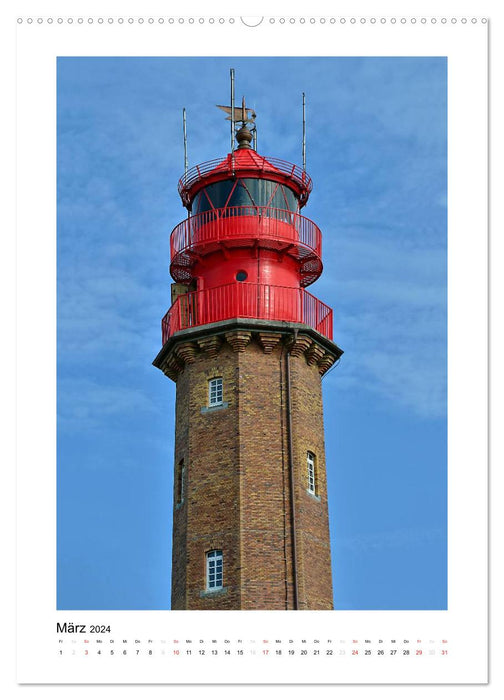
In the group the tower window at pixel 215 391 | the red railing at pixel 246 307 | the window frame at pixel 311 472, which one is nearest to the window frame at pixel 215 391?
the tower window at pixel 215 391

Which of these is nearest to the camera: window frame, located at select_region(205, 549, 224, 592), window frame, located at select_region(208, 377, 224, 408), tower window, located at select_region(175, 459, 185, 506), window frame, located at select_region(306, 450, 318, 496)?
window frame, located at select_region(205, 549, 224, 592)

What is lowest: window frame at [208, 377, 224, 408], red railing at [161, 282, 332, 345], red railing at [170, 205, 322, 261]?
window frame at [208, 377, 224, 408]

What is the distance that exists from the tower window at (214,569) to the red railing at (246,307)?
21.6 ft

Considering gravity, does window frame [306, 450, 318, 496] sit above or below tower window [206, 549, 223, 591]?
above

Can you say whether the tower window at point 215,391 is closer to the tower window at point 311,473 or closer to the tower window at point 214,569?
the tower window at point 311,473

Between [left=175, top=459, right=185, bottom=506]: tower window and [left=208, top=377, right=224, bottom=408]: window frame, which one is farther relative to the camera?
[left=175, top=459, right=185, bottom=506]: tower window

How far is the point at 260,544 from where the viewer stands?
31094mm

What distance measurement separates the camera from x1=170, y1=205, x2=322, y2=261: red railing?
34.5 m

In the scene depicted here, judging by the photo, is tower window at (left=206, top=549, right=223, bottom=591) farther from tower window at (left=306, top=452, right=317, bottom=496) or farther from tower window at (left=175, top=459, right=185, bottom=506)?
tower window at (left=306, top=452, right=317, bottom=496)

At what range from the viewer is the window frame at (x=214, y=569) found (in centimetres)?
3094

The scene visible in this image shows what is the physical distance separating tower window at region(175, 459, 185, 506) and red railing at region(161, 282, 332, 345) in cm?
379

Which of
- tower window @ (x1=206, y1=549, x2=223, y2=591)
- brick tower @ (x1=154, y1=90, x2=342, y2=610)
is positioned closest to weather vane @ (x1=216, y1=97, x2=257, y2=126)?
brick tower @ (x1=154, y1=90, x2=342, y2=610)

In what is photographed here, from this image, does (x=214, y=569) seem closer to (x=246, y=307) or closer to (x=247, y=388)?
(x=247, y=388)
